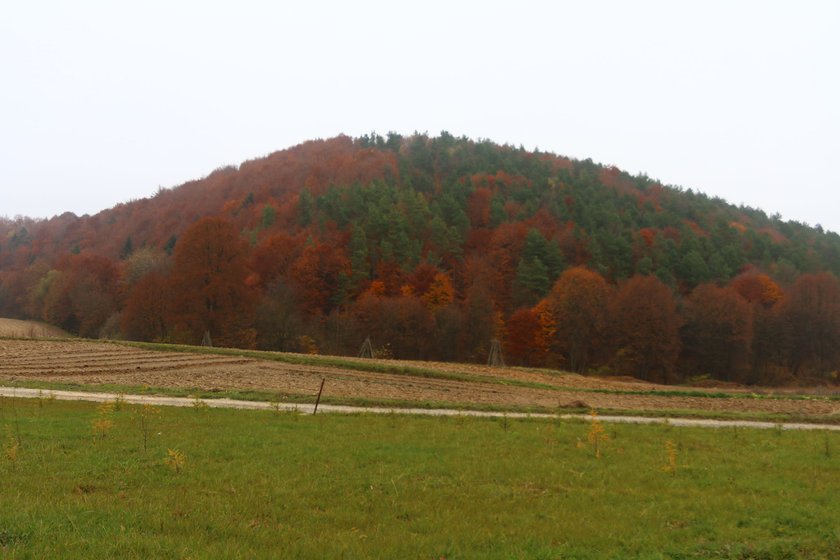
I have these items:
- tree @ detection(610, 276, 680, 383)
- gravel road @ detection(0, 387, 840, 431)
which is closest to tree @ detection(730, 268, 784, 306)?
tree @ detection(610, 276, 680, 383)

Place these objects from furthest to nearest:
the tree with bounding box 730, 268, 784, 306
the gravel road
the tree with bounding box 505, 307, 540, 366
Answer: the tree with bounding box 730, 268, 784, 306 < the tree with bounding box 505, 307, 540, 366 < the gravel road

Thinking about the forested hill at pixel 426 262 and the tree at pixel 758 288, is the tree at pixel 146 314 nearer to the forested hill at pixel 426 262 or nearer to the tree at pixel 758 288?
the forested hill at pixel 426 262

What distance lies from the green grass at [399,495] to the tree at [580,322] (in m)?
55.2

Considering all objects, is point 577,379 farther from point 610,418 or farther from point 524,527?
point 524,527

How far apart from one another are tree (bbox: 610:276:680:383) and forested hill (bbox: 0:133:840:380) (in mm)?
335

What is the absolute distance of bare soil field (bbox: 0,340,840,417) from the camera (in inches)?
958

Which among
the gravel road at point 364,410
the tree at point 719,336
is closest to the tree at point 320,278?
the tree at point 719,336

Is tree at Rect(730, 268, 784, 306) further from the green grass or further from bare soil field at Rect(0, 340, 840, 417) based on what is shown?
the green grass

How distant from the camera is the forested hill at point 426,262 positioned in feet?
211

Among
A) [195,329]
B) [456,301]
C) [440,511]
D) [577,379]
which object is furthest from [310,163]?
[440,511]

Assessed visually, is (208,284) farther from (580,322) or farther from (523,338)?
(580,322)

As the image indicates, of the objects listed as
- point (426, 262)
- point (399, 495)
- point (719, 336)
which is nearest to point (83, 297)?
point (426, 262)

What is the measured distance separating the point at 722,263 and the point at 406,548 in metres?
94.1

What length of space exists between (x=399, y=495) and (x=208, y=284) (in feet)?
168
